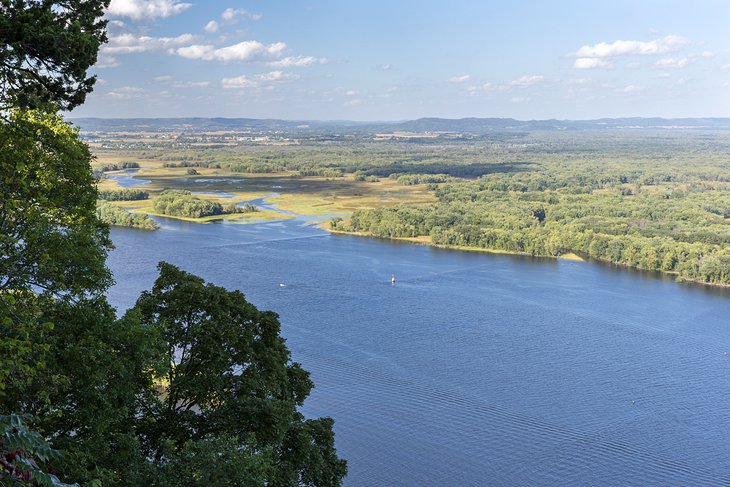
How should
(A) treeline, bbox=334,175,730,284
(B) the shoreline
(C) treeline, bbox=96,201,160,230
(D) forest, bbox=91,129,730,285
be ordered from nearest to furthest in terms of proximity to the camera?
(B) the shoreline, (A) treeline, bbox=334,175,730,284, (D) forest, bbox=91,129,730,285, (C) treeline, bbox=96,201,160,230

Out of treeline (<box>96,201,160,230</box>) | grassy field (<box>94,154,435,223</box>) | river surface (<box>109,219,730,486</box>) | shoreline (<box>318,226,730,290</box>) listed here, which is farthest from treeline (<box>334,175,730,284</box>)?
treeline (<box>96,201,160,230</box>)

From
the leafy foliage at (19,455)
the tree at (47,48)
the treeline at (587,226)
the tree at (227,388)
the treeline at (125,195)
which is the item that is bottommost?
the treeline at (587,226)

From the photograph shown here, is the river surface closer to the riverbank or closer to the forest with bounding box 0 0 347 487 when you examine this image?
the riverbank

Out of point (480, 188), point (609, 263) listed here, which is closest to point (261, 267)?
point (609, 263)

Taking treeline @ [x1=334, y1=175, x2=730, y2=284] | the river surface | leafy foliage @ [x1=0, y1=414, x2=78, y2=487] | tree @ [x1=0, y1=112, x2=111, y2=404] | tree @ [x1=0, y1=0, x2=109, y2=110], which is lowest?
the river surface

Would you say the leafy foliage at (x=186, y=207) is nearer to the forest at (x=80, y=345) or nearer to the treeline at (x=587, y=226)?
the treeline at (x=587, y=226)

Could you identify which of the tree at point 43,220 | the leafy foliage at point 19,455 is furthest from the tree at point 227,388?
the leafy foliage at point 19,455

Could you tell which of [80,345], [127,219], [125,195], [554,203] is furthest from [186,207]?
[80,345]
